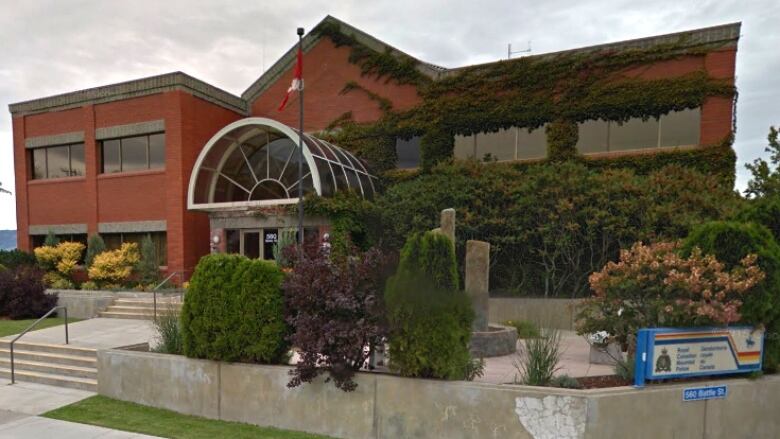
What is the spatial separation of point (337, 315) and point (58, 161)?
23543 mm

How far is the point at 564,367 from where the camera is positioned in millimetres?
7727

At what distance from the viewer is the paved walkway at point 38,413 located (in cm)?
627

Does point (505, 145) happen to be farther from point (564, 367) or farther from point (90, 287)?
point (90, 287)

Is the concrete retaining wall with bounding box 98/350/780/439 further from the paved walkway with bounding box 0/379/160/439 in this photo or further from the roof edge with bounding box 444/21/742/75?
the roof edge with bounding box 444/21/742/75

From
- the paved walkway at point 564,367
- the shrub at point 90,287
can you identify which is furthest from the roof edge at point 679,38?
the shrub at point 90,287

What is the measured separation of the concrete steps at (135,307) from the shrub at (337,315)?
957 cm

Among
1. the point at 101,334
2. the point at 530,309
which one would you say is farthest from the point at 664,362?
the point at 101,334

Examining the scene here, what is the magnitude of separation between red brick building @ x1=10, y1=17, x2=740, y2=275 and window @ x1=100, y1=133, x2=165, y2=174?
5 cm

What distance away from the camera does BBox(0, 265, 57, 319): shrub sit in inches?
588

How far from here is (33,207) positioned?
74.6ft

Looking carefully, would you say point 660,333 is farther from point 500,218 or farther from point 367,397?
point 500,218

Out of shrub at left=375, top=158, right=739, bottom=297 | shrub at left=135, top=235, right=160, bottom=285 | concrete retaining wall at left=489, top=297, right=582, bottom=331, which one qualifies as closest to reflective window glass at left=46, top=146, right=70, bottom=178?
shrub at left=135, top=235, right=160, bottom=285

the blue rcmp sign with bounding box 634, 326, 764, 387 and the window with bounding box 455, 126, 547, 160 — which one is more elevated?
the window with bounding box 455, 126, 547, 160

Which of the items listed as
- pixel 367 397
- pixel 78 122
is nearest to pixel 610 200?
pixel 367 397
